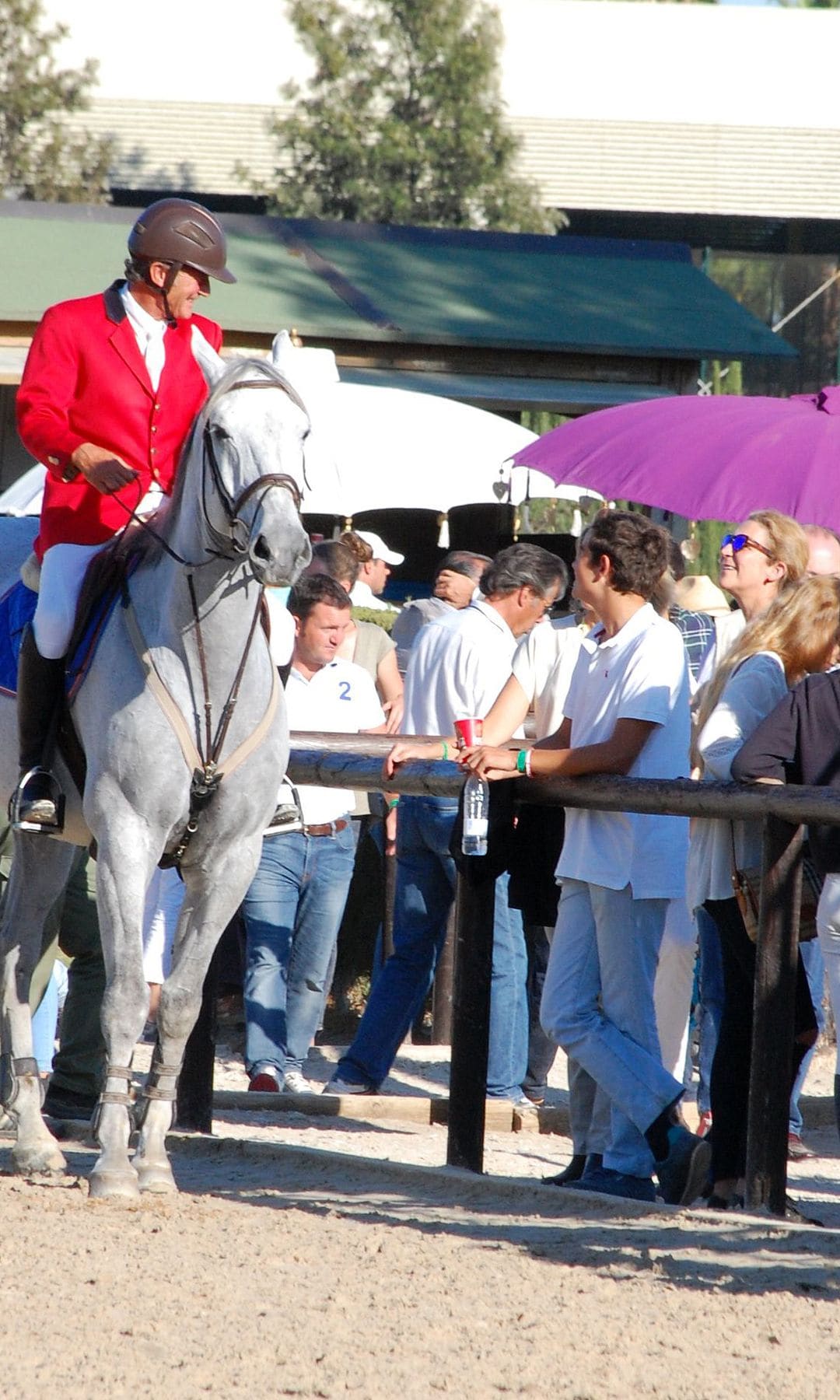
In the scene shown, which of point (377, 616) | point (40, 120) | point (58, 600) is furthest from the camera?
point (40, 120)

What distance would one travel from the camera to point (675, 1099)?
5.76 metres

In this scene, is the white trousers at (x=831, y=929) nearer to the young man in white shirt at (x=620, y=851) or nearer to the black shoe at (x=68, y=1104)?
the young man in white shirt at (x=620, y=851)

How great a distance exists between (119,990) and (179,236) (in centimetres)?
237

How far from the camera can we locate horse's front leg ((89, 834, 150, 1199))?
5746 mm

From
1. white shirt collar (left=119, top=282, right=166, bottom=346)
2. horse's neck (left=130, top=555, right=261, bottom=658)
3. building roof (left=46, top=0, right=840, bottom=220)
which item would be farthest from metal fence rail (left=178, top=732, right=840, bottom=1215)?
building roof (left=46, top=0, right=840, bottom=220)

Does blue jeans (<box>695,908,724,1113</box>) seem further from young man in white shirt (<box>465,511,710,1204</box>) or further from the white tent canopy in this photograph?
the white tent canopy

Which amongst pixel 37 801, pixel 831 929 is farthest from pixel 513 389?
pixel 831 929

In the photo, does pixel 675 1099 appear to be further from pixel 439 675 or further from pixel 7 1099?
pixel 439 675

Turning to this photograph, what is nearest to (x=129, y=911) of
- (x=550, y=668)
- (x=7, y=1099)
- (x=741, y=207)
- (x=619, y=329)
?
(x=7, y=1099)

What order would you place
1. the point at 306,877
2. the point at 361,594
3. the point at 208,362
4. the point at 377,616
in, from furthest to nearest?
the point at 377,616 → the point at 361,594 → the point at 306,877 → the point at 208,362

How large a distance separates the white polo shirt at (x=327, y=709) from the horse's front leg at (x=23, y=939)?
2.21 meters

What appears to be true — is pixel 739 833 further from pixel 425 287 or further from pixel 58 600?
pixel 425 287

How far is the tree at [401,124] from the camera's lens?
3002 cm

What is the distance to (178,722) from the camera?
19.0 ft
